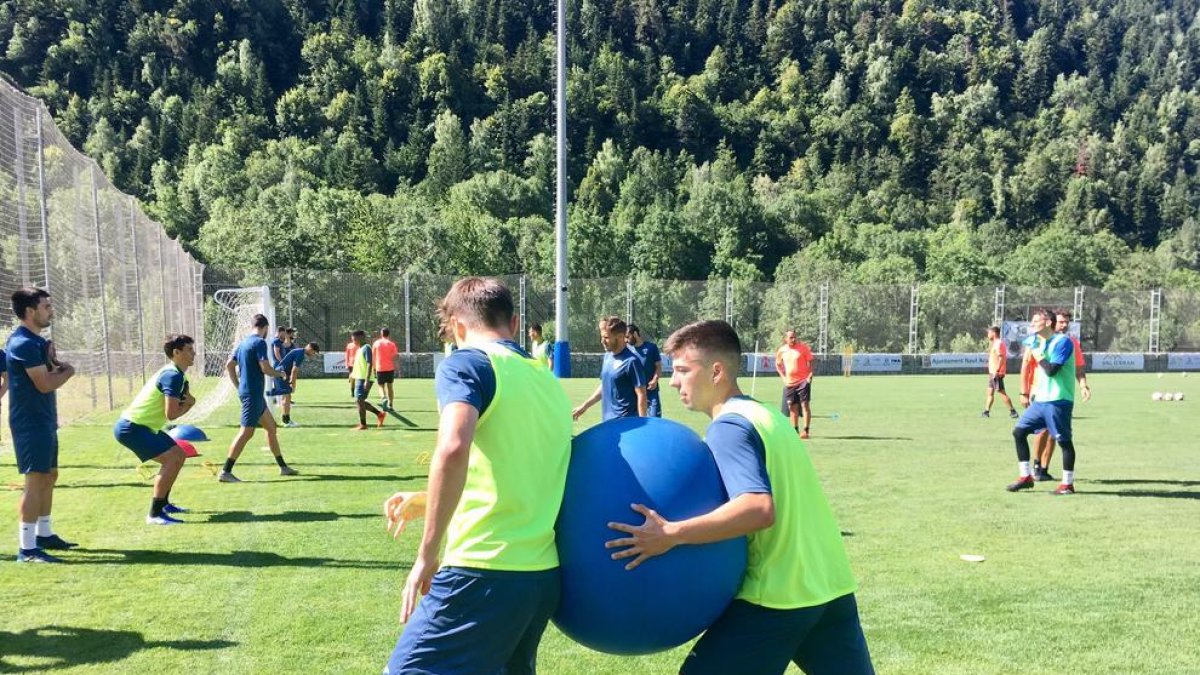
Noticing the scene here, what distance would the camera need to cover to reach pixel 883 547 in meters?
7.78

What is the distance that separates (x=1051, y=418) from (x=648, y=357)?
4.88 meters

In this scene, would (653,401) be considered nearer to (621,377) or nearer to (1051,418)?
(621,377)

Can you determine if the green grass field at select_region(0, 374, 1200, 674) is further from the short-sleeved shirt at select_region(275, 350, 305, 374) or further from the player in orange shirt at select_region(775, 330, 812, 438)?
the short-sleeved shirt at select_region(275, 350, 305, 374)

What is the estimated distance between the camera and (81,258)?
1561 cm

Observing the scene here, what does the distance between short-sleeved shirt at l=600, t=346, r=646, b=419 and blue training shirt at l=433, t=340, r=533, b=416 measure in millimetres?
6191

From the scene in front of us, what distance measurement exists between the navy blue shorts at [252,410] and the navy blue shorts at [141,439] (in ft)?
9.00

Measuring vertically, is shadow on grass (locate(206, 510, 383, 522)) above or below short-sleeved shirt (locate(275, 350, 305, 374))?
below

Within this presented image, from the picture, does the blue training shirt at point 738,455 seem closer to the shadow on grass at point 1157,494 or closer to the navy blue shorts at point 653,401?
the navy blue shorts at point 653,401

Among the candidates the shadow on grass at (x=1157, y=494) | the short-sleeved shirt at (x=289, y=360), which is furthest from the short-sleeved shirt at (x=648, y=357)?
A: the short-sleeved shirt at (x=289, y=360)

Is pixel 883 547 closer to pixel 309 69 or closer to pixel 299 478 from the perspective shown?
pixel 299 478

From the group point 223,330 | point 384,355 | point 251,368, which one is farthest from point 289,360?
point 223,330

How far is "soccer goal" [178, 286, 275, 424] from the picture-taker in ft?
69.4

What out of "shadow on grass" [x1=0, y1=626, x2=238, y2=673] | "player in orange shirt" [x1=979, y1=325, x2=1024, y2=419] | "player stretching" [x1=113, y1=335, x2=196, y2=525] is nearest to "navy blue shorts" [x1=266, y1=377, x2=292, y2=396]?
"player stretching" [x1=113, y1=335, x2=196, y2=525]

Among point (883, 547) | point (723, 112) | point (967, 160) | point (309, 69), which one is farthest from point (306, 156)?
point (883, 547)
